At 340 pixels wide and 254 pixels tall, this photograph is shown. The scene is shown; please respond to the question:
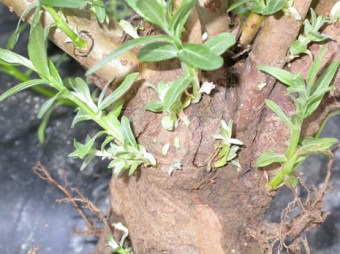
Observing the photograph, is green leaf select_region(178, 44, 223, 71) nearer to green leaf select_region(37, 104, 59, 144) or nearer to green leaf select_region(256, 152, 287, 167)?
green leaf select_region(256, 152, 287, 167)

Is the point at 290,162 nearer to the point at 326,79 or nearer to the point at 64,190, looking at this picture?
the point at 326,79

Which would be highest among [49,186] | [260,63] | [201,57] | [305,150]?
[201,57]

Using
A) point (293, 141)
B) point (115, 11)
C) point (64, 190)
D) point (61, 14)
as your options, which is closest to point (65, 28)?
point (61, 14)

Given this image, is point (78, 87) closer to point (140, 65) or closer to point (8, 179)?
point (140, 65)

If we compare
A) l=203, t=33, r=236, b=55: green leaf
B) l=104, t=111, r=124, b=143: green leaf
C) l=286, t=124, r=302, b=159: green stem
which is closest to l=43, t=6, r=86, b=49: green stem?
l=104, t=111, r=124, b=143: green leaf

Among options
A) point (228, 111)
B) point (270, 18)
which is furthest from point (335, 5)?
point (228, 111)
